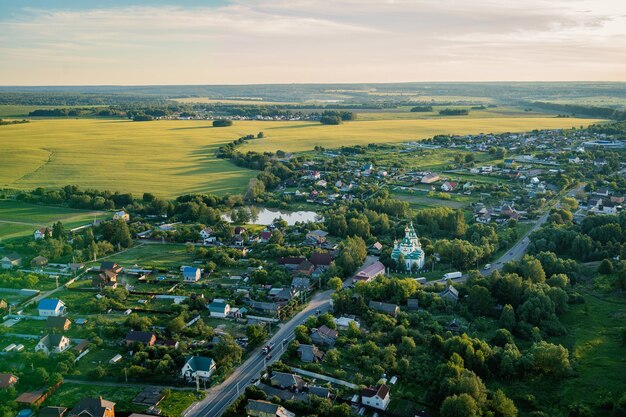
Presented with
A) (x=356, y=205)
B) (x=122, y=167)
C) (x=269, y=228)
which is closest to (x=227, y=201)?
(x=269, y=228)

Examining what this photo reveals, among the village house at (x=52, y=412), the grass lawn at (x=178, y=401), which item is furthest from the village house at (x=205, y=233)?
the village house at (x=52, y=412)

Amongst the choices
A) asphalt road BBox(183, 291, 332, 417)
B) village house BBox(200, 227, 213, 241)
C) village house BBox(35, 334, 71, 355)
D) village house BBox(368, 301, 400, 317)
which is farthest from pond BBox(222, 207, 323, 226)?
village house BBox(35, 334, 71, 355)

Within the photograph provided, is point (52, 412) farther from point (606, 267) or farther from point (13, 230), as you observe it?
point (606, 267)

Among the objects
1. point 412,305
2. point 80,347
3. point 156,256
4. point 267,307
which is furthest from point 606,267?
point 80,347

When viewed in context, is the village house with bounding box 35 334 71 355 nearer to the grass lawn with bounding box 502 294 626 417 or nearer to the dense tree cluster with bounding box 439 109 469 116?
the grass lawn with bounding box 502 294 626 417

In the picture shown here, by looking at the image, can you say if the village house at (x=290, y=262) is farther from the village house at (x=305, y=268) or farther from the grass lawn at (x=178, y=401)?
the grass lawn at (x=178, y=401)

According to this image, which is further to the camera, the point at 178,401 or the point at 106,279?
the point at 106,279
